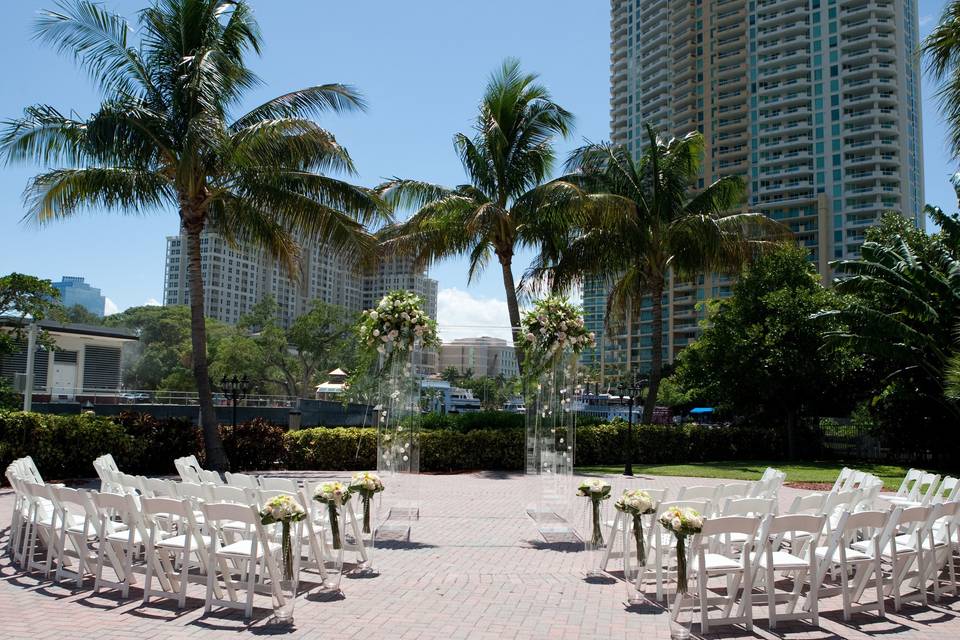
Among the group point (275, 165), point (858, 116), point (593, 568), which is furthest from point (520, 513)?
point (858, 116)

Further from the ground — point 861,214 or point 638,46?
point 638,46

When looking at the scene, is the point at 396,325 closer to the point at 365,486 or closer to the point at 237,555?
the point at 365,486

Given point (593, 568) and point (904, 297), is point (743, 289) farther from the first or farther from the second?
point (593, 568)

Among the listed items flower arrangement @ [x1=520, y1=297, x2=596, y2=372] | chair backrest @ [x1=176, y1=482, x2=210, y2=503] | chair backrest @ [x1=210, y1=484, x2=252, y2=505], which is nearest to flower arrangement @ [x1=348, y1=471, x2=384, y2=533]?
chair backrest @ [x1=210, y1=484, x2=252, y2=505]

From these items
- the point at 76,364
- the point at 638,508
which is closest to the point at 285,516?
the point at 638,508

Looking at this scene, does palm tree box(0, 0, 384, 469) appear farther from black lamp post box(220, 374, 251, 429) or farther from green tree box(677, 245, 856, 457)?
green tree box(677, 245, 856, 457)

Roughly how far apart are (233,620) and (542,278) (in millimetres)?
19451

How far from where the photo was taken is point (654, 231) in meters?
23.8

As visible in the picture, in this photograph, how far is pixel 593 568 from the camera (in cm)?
837

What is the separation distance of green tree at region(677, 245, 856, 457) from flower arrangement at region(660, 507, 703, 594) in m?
19.7

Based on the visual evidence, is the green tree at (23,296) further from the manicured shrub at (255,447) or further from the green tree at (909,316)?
the green tree at (909,316)

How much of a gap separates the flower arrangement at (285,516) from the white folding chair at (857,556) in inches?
185

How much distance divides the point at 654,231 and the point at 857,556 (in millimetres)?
17959

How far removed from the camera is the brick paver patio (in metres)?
5.87
